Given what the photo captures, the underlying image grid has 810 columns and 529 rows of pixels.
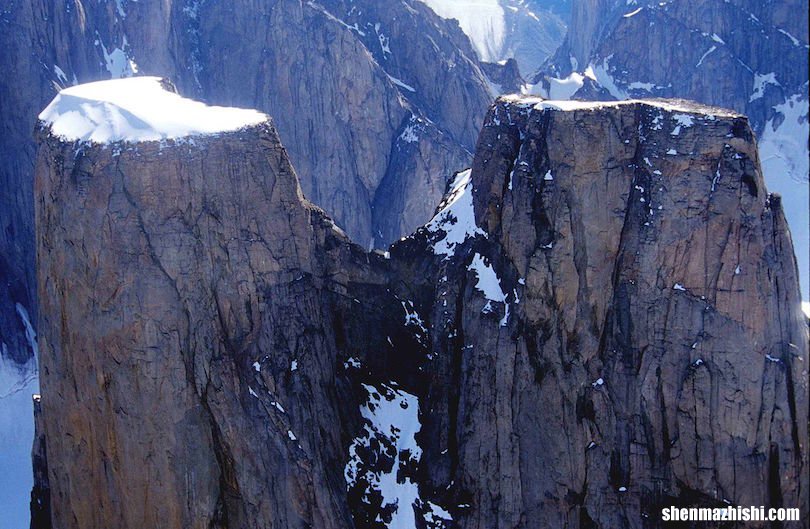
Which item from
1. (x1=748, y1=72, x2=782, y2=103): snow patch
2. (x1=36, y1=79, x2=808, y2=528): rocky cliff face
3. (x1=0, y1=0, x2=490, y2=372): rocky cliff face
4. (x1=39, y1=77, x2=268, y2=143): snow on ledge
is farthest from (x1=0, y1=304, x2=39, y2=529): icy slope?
(x1=748, y1=72, x2=782, y2=103): snow patch

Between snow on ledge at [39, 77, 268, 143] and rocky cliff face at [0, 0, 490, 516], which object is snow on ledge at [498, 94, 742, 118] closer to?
snow on ledge at [39, 77, 268, 143]

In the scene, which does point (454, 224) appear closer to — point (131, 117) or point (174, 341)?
point (174, 341)

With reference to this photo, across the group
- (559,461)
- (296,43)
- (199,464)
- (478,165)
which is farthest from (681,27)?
(199,464)

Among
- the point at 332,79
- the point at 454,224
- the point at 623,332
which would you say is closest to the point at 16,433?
the point at 454,224

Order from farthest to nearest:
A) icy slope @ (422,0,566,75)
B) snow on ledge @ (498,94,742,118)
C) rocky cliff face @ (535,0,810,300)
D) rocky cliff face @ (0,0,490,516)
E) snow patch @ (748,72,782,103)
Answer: icy slope @ (422,0,566,75)
snow patch @ (748,72,782,103)
rocky cliff face @ (535,0,810,300)
rocky cliff face @ (0,0,490,516)
snow on ledge @ (498,94,742,118)

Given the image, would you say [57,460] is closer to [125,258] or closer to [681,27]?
[125,258]

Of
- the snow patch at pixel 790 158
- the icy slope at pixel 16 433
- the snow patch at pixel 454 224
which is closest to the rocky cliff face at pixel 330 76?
the icy slope at pixel 16 433
